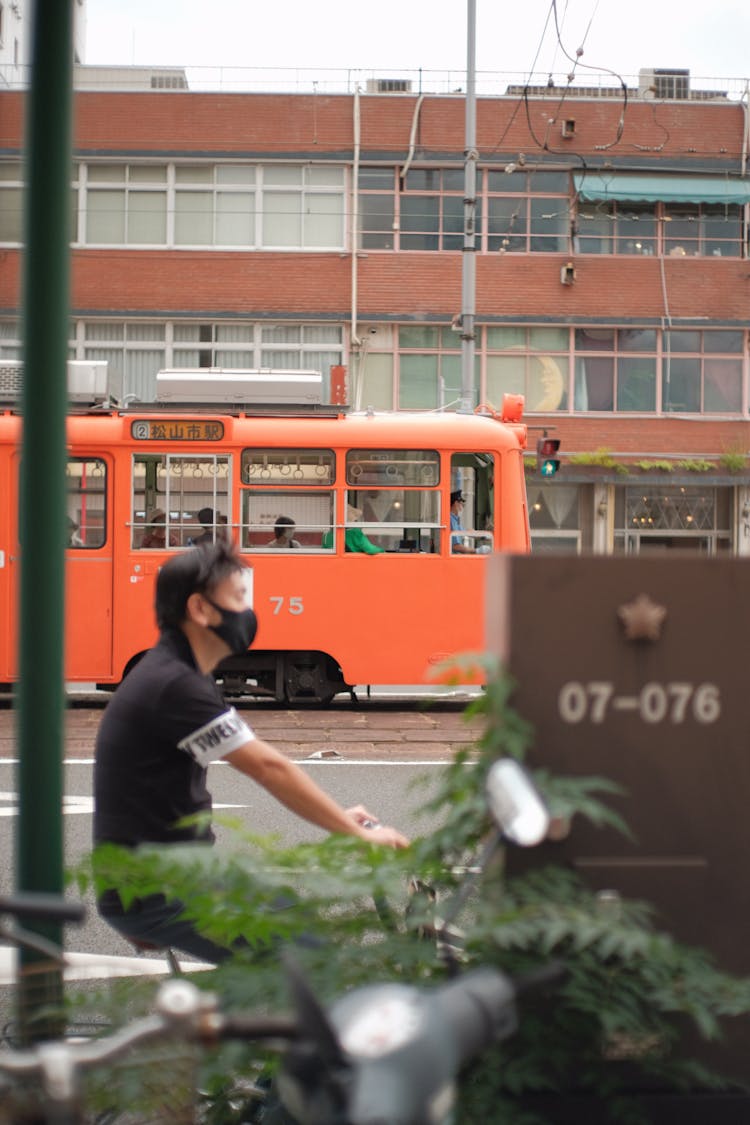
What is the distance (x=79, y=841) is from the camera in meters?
7.36

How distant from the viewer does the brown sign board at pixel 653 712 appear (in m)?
2.18

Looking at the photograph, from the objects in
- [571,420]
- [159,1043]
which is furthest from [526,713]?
[571,420]

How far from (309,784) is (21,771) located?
95 cm

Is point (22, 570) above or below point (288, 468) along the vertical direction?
below

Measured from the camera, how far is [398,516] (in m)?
13.9

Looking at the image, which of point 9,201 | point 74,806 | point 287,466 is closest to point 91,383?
point 287,466

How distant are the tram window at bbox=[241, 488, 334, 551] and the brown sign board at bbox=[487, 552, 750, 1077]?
37.8 feet

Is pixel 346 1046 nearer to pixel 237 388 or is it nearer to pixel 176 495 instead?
pixel 176 495

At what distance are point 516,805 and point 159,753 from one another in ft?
4.91

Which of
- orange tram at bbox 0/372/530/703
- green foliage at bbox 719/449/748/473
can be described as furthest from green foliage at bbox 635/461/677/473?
orange tram at bbox 0/372/530/703

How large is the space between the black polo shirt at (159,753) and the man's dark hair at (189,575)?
0.56 feet

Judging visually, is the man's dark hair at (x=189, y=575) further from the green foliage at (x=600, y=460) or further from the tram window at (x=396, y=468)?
the green foliage at (x=600, y=460)

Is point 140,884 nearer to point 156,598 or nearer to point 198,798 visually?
point 198,798

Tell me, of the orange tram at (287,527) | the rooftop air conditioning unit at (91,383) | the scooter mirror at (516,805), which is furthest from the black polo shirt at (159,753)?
the rooftop air conditioning unit at (91,383)
